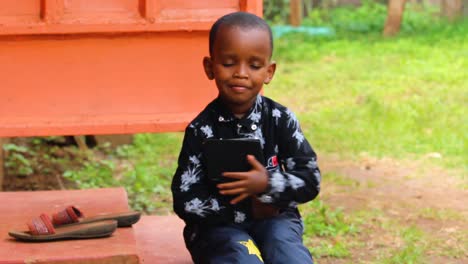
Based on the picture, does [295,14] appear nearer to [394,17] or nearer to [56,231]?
[394,17]

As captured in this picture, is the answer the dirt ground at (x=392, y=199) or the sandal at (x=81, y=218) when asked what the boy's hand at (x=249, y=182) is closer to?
the sandal at (x=81, y=218)

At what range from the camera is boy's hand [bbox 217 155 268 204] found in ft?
11.1

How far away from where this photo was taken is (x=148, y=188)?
7074mm

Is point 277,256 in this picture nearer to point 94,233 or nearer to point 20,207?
point 94,233

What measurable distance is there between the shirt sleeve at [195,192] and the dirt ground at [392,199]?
6.15 feet

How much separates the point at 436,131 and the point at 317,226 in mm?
3289

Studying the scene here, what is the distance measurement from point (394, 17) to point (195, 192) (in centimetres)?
1256

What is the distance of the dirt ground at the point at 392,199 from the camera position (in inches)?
219

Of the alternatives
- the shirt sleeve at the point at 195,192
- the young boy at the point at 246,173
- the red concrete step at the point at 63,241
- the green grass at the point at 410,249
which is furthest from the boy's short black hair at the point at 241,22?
the green grass at the point at 410,249

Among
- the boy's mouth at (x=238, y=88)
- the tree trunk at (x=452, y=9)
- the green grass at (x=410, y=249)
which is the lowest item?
the tree trunk at (x=452, y=9)

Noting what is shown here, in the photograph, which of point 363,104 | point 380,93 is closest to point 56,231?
point 363,104

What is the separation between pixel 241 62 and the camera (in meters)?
3.48

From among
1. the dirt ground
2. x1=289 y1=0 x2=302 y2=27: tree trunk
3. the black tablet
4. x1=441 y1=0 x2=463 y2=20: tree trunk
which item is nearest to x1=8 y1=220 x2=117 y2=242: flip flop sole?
the black tablet

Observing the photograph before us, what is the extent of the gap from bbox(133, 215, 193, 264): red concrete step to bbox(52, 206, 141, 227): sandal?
0.43ft
